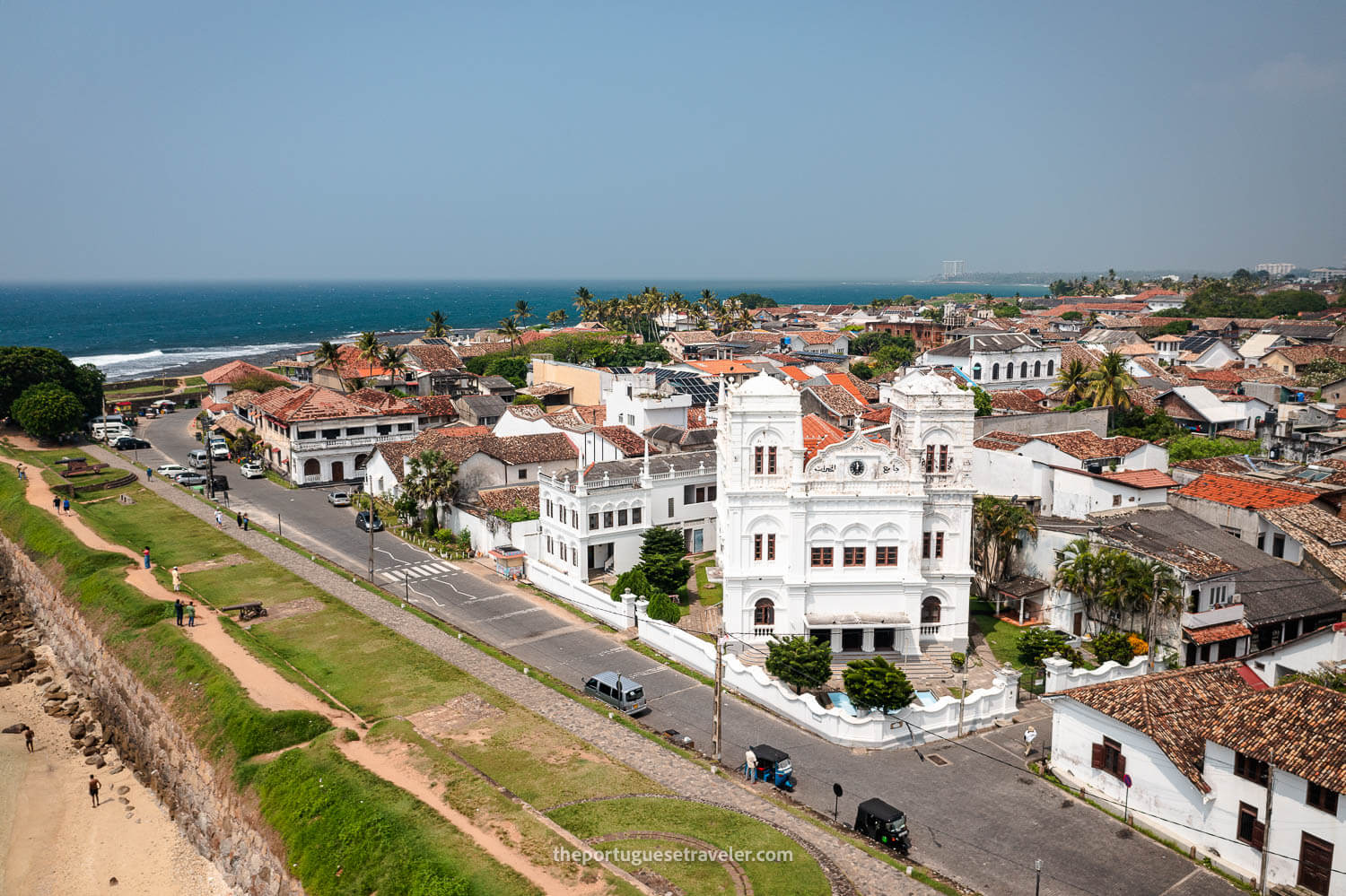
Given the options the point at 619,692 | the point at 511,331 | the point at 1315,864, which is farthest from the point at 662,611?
the point at 511,331

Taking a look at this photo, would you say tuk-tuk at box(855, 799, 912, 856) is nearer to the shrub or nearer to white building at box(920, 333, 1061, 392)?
the shrub

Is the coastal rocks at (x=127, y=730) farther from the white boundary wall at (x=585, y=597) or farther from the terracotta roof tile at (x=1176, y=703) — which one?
the terracotta roof tile at (x=1176, y=703)

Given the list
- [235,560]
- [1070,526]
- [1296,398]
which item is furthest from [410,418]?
[1296,398]

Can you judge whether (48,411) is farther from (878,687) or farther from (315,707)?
(878,687)

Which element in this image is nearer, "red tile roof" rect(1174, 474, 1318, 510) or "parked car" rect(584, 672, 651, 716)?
"parked car" rect(584, 672, 651, 716)

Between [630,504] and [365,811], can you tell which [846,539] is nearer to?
[630,504]

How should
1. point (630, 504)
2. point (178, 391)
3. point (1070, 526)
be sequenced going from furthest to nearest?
point (178, 391) → point (630, 504) → point (1070, 526)

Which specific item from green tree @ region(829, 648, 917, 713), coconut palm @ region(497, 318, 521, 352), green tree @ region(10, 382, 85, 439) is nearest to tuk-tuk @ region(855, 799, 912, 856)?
green tree @ region(829, 648, 917, 713)
